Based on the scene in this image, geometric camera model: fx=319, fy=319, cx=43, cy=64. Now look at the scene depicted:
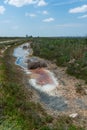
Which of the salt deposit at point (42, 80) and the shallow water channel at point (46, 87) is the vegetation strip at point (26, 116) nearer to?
the shallow water channel at point (46, 87)

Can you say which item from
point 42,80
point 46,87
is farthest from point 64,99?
point 42,80

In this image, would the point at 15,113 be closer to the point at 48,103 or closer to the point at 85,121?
the point at 85,121

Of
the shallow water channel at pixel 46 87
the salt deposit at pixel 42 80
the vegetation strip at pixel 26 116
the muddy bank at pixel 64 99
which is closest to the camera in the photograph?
the vegetation strip at pixel 26 116

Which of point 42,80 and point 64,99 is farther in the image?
point 42,80

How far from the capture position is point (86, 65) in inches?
947

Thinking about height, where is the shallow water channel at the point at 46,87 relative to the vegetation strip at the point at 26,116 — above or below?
below

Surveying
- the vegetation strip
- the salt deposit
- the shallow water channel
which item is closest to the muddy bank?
the shallow water channel

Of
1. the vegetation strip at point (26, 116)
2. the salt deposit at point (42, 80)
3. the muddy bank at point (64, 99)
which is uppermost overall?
the vegetation strip at point (26, 116)

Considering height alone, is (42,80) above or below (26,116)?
below

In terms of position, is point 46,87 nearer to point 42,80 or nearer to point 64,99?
point 42,80

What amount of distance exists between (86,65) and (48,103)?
9.65 meters

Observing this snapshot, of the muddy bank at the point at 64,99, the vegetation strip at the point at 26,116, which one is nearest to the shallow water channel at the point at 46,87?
the muddy bank at the point at 64,99

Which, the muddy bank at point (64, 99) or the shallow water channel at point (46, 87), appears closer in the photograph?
the muddy bank at point (64, 99)

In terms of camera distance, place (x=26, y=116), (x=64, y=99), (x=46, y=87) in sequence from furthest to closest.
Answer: (x=46, y=87)
(x=64, y=99)
(x=26, y=116)
